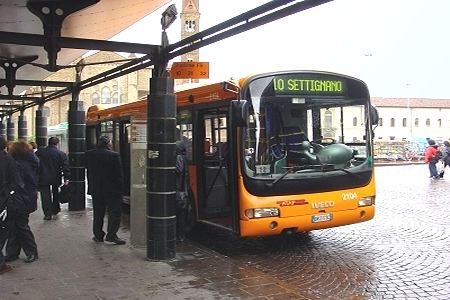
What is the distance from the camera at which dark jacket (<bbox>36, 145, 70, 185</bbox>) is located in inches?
428

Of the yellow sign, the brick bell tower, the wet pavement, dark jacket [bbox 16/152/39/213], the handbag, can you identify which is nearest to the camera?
the wet pavement

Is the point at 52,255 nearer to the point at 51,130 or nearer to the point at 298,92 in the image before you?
the point at 298,92

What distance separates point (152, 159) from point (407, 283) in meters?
3.69

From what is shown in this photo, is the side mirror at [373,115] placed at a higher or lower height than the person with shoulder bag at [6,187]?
higher

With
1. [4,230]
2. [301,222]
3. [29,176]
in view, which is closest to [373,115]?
[301,222]

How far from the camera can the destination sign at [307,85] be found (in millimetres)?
8008

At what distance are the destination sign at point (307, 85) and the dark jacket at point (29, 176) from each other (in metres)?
3.60

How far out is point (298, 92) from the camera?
8.18 m

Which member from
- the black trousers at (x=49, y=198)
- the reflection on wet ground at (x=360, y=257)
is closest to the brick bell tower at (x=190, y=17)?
the black trousers at (x=49, y=198)

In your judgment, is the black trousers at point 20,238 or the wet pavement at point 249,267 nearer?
the wet pavement at point 249,267

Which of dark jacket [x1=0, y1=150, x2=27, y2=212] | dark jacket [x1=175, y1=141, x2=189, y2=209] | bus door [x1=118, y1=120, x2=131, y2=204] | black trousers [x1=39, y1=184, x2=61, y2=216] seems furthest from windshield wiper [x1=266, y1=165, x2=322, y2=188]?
bus door [x1=118, y1=120, x2=131, y2=204]

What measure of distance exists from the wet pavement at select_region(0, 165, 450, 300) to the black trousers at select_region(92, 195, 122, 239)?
1.07ft

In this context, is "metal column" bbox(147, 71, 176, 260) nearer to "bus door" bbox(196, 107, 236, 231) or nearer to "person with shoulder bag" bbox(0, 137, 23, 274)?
"bus door" bbox(196, 107, 236, 231)

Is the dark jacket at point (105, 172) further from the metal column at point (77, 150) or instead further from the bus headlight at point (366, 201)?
the metal column at point (77, 150)
